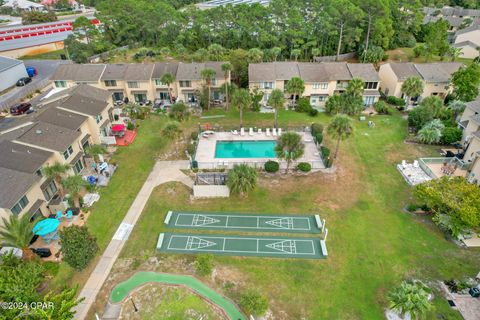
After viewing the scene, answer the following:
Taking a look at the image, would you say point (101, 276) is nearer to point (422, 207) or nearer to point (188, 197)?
point (188, 197)

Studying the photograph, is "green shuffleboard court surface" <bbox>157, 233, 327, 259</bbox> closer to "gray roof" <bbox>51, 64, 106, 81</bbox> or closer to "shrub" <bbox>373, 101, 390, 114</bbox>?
"shrub" <bbox>373, 101, 390, 114</bbox>

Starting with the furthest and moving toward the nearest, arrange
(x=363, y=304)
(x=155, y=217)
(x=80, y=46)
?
(x=80, y=46), (x=155, y=217), (x=363, y=304)

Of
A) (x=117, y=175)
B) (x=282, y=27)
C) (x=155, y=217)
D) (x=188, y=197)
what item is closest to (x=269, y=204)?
(x=188, y=197)

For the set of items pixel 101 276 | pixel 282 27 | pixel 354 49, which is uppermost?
pixel 282 27

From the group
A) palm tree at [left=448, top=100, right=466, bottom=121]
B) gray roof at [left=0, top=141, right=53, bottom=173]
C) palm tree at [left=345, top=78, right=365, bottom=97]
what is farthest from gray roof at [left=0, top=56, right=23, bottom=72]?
palm tree at [left=448, top=100, right=466, bottom=121]

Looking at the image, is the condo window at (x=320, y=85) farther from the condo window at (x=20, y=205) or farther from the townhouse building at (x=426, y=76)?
the condo window at (x=20, y=205)

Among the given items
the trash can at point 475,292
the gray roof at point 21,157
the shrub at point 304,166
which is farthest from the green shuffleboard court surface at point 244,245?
the gray roof at point 21,157

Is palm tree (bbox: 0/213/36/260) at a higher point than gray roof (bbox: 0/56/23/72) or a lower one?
lower
